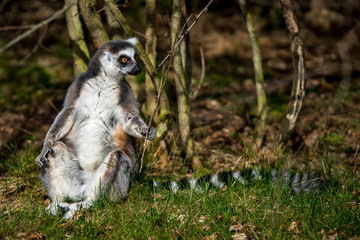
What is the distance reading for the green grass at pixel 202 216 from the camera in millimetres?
3074

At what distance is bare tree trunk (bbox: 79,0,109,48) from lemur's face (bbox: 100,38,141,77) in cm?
61

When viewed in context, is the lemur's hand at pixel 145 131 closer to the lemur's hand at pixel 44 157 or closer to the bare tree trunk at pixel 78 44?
the lemur's hand at pixel 44 157

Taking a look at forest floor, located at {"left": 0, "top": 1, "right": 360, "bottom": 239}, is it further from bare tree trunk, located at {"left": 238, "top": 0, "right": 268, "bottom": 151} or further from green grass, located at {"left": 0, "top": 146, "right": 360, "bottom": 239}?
bare tree trunk, located at {"left": 238, "top": 0, "right": 268, "bottom": 151}

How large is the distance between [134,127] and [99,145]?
1.36 ft

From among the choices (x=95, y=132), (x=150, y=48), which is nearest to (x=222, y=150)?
(x=150, y=48)

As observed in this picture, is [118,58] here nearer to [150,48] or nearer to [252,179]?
[150,48]

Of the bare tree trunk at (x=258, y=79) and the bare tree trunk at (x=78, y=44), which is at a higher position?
the bare tree trunk at (x=78, y=44)

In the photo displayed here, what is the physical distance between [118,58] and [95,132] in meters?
0.75

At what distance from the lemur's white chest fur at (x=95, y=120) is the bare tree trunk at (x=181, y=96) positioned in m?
0.79

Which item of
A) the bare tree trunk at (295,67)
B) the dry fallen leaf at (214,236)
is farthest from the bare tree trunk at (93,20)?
the dry fallen leaf at (214,236)

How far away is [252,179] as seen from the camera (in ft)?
13.2

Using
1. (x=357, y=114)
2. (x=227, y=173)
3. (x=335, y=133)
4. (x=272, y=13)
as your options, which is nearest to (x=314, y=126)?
(x=335, y=133)

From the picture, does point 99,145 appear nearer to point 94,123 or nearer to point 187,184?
point 94,123

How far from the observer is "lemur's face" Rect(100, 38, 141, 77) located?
3.99m
